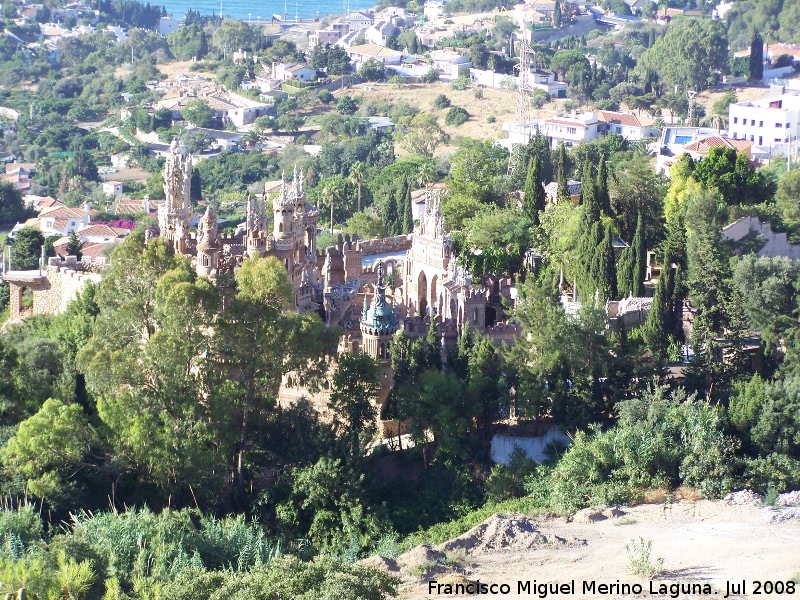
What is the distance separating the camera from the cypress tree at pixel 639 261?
4284cm

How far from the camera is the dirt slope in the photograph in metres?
28.0

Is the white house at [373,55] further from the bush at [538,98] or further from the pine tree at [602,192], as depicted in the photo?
the pine tree at [602,192]

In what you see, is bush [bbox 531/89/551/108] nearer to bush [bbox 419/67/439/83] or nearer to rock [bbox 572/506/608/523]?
bush [bbox 419/67/439/83]

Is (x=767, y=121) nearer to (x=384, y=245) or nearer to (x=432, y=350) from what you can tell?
(x=384, y=245)

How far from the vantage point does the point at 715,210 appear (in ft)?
146

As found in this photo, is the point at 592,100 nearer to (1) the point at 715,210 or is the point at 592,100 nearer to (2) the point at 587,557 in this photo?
(1) the point at 715,210

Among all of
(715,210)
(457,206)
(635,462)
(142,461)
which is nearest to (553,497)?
(635,462)

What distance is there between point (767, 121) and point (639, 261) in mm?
32878

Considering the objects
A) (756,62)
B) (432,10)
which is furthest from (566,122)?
(432,10)

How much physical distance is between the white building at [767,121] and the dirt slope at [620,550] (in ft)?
141

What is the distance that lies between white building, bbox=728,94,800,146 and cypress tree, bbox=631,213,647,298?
3079 centimetres

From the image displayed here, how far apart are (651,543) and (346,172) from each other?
57.6m

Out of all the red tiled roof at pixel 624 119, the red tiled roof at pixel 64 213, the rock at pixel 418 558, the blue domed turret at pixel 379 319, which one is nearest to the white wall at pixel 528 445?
the blue domed turret at pixel 379 319

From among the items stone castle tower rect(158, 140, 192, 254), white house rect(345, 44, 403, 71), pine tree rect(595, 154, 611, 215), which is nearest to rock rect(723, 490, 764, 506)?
pine tree rect(595, 154, 611, 215)
